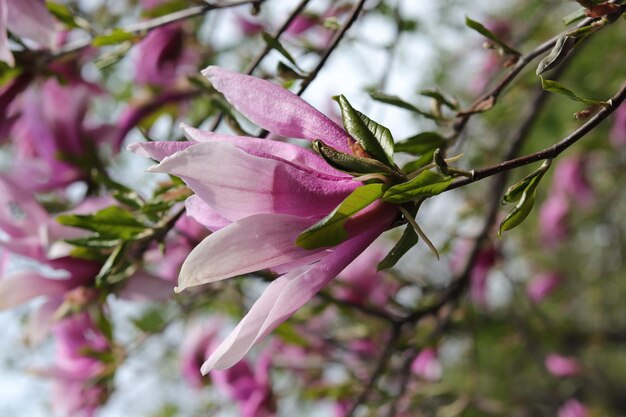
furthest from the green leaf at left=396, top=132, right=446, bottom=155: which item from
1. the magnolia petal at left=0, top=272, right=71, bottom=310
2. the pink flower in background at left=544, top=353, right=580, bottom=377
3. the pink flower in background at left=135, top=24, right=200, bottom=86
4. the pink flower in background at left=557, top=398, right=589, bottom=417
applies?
the pink flower in background at left=557, top=398, right=589, bottom=417

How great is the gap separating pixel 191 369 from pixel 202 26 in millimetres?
738

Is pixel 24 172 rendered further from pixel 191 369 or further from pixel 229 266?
pixel 229 266

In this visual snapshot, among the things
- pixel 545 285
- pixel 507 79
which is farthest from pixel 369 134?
pixel 545 285

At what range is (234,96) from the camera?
0.53 meters

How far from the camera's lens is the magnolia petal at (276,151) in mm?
498

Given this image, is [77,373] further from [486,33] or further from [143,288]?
[486,33]

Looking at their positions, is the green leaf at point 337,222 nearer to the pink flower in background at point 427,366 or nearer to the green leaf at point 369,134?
the green leaf at point 369,134

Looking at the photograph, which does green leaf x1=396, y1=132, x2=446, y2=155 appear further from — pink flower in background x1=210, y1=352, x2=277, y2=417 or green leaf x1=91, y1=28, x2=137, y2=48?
pink flower in background x1=210, y1=352, x2=277, y2=417

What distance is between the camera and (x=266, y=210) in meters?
0.49

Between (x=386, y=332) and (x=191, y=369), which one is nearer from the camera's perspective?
(x=191, y=369)

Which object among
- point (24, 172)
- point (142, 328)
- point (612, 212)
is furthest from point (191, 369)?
point (612, 212)

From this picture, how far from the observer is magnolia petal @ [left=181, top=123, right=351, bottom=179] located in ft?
1.63

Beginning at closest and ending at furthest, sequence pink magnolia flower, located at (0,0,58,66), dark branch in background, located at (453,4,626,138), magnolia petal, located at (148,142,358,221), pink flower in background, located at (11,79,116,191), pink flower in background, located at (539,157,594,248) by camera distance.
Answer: magnolia petal, located at (148,142,358,221) → dark branch in background, located at (453,4,626,138) → pink magnolia flower, located at (0,0,58,66) → pink flower in background, located at (11,79,116,191) → pink flower in background, located at (539,157,594,248)

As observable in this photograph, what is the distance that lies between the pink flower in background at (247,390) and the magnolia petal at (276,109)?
976 mm
